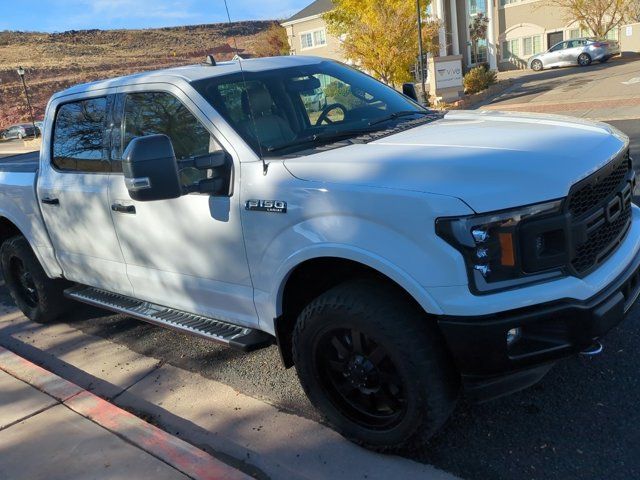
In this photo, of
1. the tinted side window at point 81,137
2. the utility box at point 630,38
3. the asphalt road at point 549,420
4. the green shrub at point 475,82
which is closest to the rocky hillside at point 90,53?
the green shrub at point 475,82

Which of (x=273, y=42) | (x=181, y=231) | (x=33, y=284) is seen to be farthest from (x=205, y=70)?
(x=273, y=42)

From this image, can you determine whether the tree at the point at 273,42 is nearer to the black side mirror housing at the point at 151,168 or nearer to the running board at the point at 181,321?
the running board at the point at 181,321

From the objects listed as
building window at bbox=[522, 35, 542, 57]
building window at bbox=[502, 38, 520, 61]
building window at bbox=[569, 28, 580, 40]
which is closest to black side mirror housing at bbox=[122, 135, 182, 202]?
building window at bbox=[569, 28, 580, 40]

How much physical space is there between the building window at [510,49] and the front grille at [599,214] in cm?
3947

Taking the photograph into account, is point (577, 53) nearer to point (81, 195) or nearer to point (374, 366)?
point (81, 195)

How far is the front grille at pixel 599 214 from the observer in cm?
248

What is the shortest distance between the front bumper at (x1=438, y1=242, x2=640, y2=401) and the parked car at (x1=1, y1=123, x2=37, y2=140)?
138 feet

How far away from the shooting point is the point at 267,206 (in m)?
2.93

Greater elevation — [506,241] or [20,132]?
[506,241]

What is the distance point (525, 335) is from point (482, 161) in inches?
29.6

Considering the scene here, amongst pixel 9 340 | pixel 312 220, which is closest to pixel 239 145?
pixel 312 220

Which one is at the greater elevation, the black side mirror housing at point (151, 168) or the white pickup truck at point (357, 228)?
the black side mirror housing at point (151, 168)

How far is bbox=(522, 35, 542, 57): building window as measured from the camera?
125 ft

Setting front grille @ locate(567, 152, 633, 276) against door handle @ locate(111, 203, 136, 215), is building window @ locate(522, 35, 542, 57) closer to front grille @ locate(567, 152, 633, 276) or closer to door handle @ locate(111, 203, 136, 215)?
front grille @ locate(567, 152, 633, 276)
